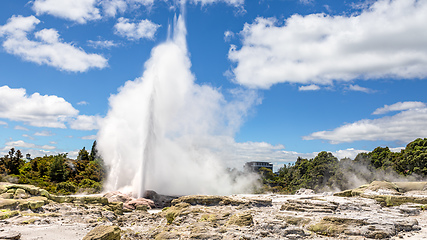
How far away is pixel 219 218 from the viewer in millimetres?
16781

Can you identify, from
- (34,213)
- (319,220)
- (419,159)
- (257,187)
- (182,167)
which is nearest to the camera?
(319,220)

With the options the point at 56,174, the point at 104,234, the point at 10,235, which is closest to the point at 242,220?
the point at 104,234

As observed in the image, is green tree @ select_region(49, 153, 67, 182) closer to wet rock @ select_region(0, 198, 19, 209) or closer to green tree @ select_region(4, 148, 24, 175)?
green tree @ select_region(4, 148, 24, 175)

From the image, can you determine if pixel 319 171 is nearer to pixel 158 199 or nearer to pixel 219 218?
pixel 158 199

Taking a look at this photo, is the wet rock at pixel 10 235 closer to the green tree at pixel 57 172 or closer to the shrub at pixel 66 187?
the shrub at pixel 66 187

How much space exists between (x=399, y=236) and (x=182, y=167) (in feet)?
119

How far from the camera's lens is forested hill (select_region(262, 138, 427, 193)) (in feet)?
129

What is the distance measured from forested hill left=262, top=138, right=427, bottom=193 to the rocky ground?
699 inches

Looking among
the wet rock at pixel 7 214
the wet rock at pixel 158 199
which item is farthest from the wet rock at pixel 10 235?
the wet rock at pixel 158 199

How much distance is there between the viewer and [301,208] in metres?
17.2

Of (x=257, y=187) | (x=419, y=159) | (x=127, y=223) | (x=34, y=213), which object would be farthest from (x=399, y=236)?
(x=257, y=187)

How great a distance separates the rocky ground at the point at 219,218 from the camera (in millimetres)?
13508

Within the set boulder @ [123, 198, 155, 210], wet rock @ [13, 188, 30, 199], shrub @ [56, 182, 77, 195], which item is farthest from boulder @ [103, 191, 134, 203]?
shrub @ [56, 182, 77, 195]

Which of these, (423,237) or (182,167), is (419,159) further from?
(182,167)
